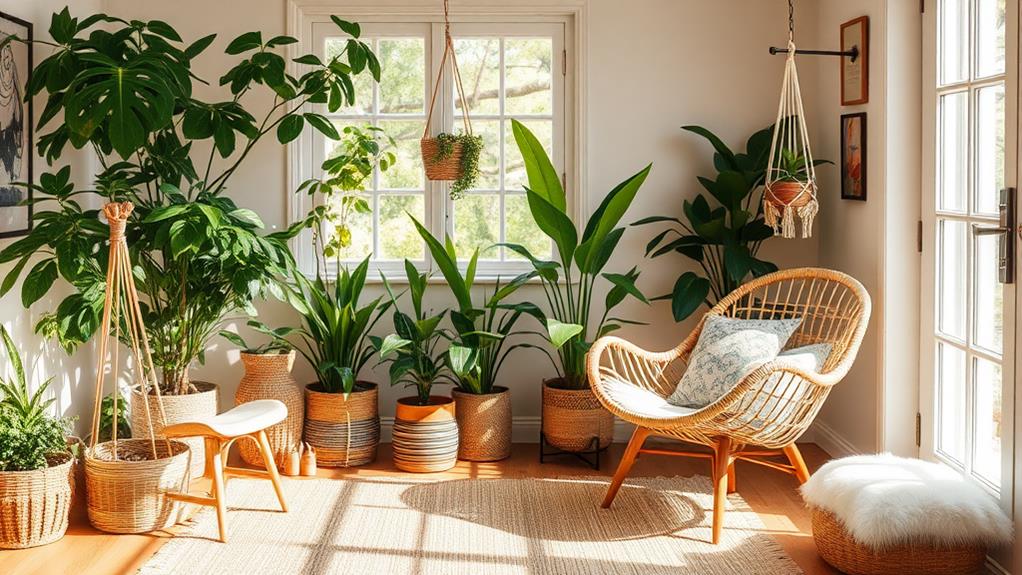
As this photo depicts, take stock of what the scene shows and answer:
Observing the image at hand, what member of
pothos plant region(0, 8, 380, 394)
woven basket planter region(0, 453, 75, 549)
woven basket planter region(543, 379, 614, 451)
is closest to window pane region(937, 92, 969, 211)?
woven basket planter region(543, 379, 614, 451)

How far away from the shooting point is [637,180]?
14.6ft

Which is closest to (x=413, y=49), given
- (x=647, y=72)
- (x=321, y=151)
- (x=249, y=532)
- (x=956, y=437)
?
(x=321, y=151)

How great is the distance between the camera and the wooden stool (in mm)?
3602

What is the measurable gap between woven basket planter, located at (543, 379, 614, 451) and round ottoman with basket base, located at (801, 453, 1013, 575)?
1.41m

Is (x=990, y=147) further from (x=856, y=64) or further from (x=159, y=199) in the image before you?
Answer: (x=159, y=199)

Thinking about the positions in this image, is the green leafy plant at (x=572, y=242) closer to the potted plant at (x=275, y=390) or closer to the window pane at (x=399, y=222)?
the window pane at (x=399, y=222)

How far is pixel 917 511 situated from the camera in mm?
3146

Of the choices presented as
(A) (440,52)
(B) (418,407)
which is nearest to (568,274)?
(B) (418,407)

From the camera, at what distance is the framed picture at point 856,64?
13.9 ft

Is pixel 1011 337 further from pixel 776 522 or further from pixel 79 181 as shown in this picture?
pixel 79 181

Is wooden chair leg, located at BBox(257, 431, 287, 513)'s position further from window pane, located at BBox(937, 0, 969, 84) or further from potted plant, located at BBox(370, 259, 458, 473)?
window pane, located at BBox(937, 0, 969, 84)

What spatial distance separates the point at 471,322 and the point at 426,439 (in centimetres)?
54

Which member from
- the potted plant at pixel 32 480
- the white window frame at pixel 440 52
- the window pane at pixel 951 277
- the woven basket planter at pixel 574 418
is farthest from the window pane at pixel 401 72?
the window pane at pixel 951 277

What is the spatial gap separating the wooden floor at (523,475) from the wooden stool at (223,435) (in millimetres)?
222
